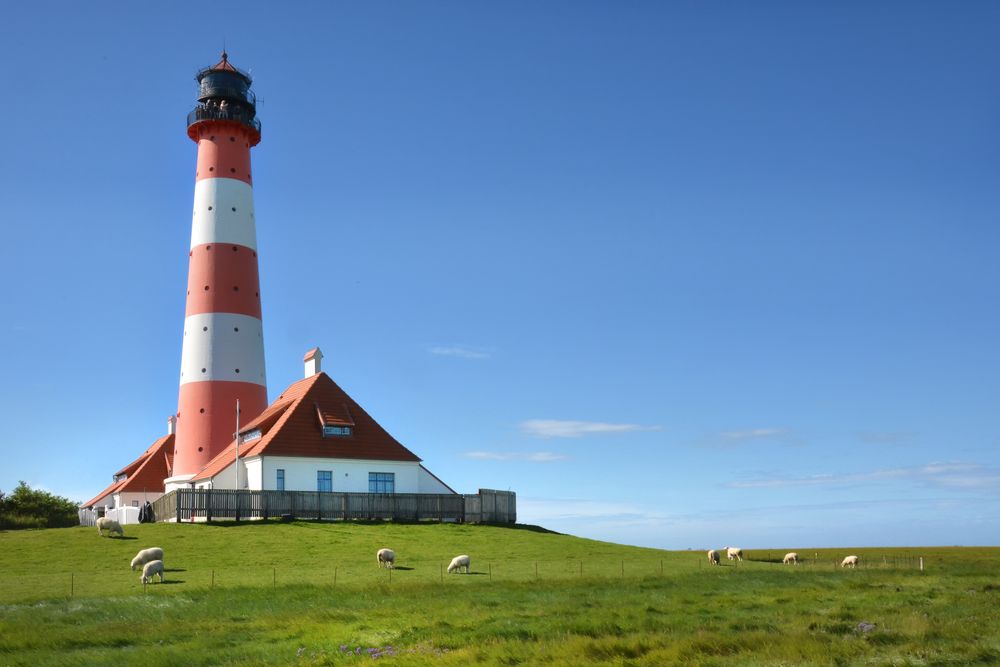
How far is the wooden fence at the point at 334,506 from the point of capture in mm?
52875

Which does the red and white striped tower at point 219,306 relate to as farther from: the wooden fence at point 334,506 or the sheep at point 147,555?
the sheep at point 147,555

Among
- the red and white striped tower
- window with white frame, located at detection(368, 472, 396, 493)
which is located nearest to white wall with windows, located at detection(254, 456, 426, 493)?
window with white frame, located at detection(368, 472, 396, 493)

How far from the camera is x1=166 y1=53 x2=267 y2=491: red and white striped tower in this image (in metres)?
61.7

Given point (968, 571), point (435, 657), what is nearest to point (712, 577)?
point (968, 571)

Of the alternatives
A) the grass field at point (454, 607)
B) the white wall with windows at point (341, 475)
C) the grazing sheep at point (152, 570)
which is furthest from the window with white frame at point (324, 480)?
the grazing sheep at point (152, 570)

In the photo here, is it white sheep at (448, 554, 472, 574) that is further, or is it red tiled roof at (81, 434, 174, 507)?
red tiled roof at (81, 434, 174, 507)

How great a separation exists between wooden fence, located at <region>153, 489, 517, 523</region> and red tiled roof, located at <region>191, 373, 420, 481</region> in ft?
10.5

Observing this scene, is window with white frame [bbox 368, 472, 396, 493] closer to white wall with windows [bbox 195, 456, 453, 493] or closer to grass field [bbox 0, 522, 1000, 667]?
white wall with windows [bbox 195, 456, 453, 493]

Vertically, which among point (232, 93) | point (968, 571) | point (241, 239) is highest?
point (232, 93)

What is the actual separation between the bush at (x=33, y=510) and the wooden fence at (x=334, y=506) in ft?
57.2

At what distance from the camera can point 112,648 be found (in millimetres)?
22125

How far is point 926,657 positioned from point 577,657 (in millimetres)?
6761

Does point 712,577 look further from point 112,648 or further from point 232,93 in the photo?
point 232,93

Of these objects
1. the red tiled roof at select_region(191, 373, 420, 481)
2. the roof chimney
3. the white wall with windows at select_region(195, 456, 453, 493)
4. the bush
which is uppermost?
the roof chimney
